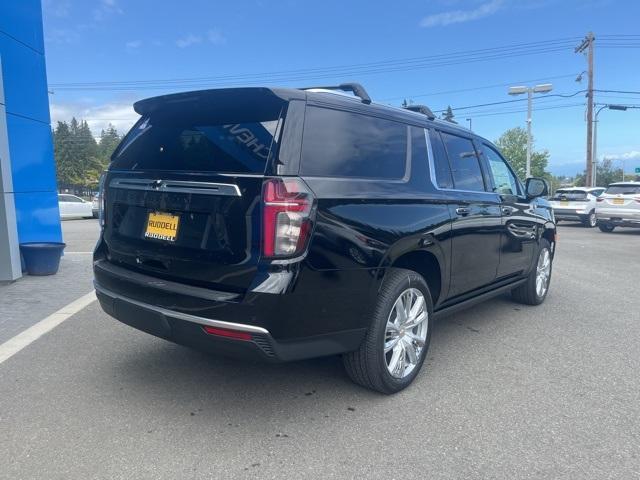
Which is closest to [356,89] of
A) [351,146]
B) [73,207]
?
[351,146]

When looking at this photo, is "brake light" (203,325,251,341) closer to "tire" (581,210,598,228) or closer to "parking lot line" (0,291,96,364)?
"parking lot line" (0,291,96,364)

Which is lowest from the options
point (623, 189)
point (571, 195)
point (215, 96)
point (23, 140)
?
point (571, 195)

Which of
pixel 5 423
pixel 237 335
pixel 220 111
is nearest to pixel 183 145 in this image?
pixel 220 111

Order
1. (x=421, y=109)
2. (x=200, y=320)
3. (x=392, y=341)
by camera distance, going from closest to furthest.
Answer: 1. (x=200, y=320)
2. (x=392, y=341)
3. (x=421, y=109)

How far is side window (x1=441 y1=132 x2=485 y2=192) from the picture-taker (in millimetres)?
4195

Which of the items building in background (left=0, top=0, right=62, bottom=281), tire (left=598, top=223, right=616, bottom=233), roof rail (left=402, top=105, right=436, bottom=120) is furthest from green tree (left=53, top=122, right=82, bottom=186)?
roof rail (left=402, top=105, right=436, bottom=120)

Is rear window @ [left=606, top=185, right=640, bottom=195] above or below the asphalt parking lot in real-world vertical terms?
above

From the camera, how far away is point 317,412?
3139 millimetres

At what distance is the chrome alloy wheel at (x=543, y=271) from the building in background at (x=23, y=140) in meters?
6.91

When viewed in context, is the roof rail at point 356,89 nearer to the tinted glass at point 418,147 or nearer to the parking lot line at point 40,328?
the tinted glass at point 418,147

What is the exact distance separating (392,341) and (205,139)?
176 cm

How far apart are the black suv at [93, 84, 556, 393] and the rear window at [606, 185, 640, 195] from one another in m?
13.6

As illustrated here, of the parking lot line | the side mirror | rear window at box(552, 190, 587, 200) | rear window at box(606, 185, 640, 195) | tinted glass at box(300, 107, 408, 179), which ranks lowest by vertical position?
the parking lot line

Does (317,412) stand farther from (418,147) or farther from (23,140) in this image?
(23,140)
